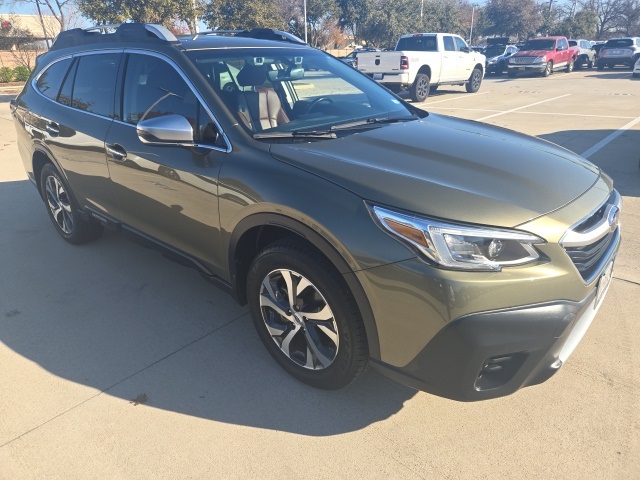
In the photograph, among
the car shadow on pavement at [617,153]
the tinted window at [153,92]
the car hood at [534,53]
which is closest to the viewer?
the tinted window at [153,92]

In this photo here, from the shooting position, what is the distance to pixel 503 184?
88.7 inches

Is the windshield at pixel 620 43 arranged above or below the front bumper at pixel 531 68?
above

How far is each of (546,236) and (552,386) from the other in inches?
41.1

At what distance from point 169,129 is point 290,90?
100 cm

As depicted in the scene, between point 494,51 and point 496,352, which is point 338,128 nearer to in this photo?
point 496,352

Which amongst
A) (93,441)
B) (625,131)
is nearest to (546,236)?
(93,441)

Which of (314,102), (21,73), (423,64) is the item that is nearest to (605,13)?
(423,64)

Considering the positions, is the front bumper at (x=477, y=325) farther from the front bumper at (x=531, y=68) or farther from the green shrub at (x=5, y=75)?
the green shrub at (x=5, y=75)

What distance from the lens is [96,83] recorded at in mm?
3654

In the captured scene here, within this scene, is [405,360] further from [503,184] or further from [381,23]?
[381,23]

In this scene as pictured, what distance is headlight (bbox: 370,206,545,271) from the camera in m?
1.93

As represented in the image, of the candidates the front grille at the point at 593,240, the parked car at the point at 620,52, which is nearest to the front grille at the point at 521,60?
the parked car at the point at 620,52

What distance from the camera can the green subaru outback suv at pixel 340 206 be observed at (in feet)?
6.42

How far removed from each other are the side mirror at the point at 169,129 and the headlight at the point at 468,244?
1.33 metres
